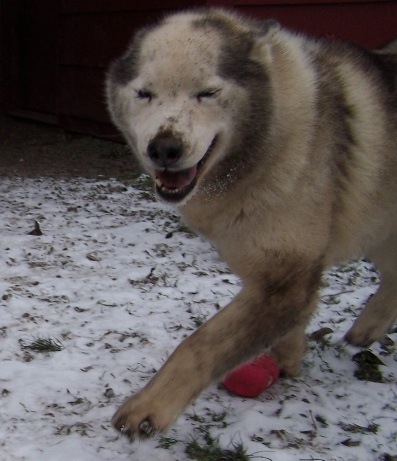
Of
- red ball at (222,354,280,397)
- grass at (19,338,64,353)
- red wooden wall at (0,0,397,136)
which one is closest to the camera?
red ball at (222,354,280,397)

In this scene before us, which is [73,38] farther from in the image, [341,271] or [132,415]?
[132,415]

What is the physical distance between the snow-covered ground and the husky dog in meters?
0.33

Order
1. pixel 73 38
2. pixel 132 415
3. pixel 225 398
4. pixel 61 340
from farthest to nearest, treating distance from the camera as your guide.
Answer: pixel 73 38
pixel 61 340
pixel 225 398
pixel 132 415

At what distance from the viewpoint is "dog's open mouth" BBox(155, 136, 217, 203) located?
2125 mm

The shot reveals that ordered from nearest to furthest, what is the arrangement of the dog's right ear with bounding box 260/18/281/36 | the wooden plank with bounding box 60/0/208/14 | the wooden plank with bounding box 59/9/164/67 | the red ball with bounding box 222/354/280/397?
the dog's right ear with bounding box 260/18/281/36 < the red ball with bounding box 222/354/280/397 < the wooden plank with bounding box 60/0/208/14 < the wooden plank with bounding box 59/9/164/67

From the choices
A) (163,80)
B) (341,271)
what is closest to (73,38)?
(341,271)

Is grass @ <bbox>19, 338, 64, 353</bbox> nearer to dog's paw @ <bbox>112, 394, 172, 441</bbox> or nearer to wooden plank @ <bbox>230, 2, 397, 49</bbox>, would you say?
dog's paw @ <bbox>112, 394, 172, 441</bbox>

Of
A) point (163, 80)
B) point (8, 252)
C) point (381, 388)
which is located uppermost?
point (163, 80)

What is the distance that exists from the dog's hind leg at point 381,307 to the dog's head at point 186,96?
1203mm

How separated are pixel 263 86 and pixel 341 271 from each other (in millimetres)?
2055

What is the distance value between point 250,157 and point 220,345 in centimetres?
62

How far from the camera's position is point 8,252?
401 cm

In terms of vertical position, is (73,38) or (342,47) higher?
(342,47)

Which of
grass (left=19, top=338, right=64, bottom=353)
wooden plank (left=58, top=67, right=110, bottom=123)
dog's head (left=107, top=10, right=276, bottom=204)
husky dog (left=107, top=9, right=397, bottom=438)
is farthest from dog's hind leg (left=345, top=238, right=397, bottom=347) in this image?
wooden plank (left=58, top=67, right=110, bottom=123)
